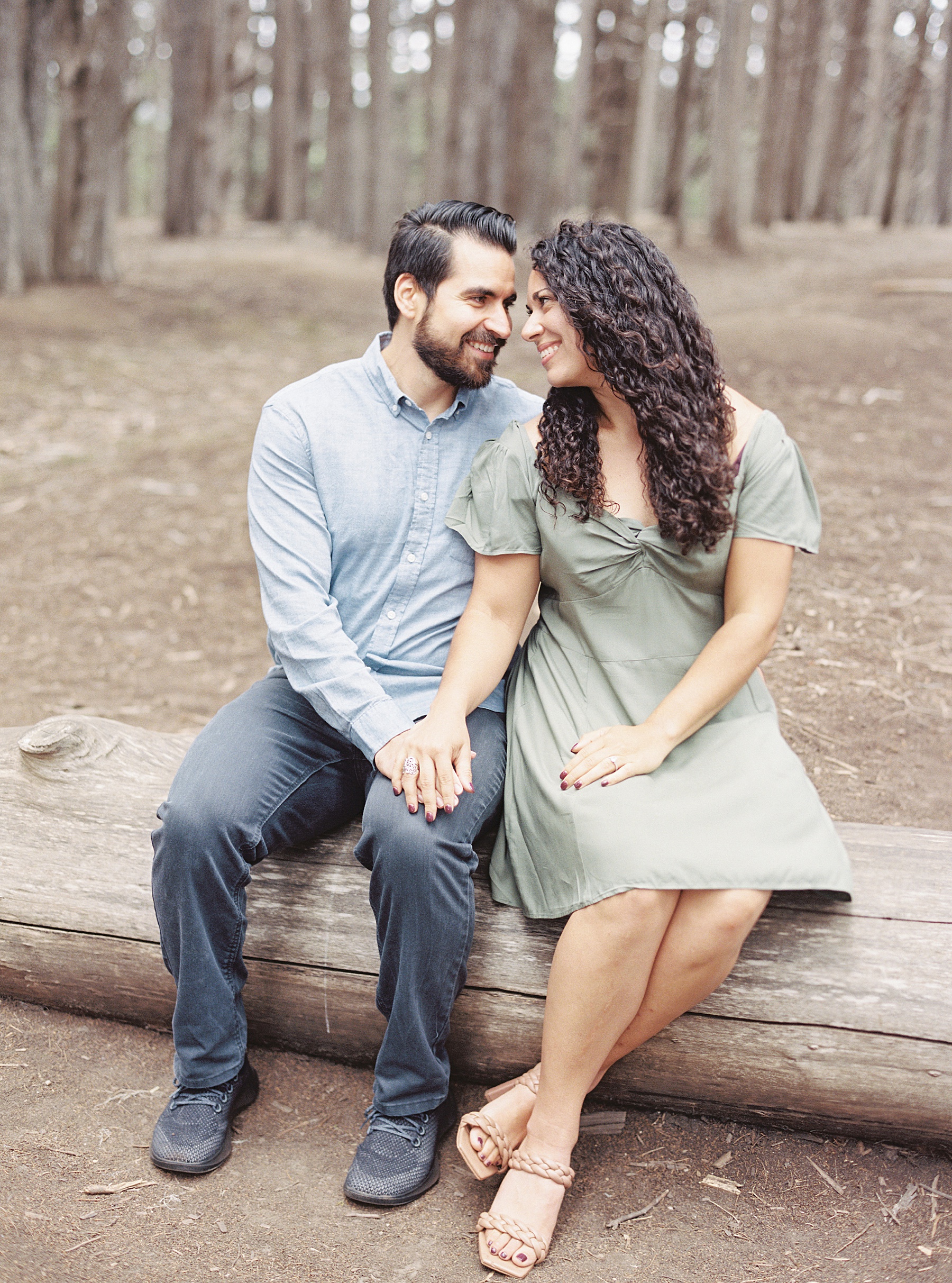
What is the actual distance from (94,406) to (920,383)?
249 inches

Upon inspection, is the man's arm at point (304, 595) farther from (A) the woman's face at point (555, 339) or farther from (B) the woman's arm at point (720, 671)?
(A) the woman's face at point (555, 339)

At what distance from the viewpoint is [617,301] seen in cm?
248

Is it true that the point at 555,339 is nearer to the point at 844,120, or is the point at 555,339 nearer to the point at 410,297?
the point at 410,297

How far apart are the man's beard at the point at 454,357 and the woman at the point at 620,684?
21cm

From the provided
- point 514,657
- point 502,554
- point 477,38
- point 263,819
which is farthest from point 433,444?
point 477,38

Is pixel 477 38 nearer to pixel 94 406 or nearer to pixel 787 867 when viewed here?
pixel 94 406

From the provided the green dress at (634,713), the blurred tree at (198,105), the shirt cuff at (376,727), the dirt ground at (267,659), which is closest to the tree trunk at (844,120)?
the dirt ground at (267,659)

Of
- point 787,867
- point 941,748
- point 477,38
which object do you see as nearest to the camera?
point 787,867

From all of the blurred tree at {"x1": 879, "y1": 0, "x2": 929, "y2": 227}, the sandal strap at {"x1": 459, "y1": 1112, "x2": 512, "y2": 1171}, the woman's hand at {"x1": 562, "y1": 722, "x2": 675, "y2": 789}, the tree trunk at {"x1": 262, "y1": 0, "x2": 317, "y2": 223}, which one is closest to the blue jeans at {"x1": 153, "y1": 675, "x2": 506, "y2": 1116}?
the sandal strap at {"x1": 459, "y1": 1112, "x2": 512, "y2": 1171}

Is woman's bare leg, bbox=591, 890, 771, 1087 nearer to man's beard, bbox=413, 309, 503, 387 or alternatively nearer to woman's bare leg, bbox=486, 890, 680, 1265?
woman's bare leg, bbox=486, 890, 680, 1265

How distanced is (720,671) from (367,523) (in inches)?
37.8

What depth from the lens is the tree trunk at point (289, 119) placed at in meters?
19.9

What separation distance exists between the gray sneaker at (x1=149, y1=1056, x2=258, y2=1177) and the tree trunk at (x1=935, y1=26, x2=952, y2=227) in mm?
22266

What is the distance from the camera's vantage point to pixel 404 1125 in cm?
251
